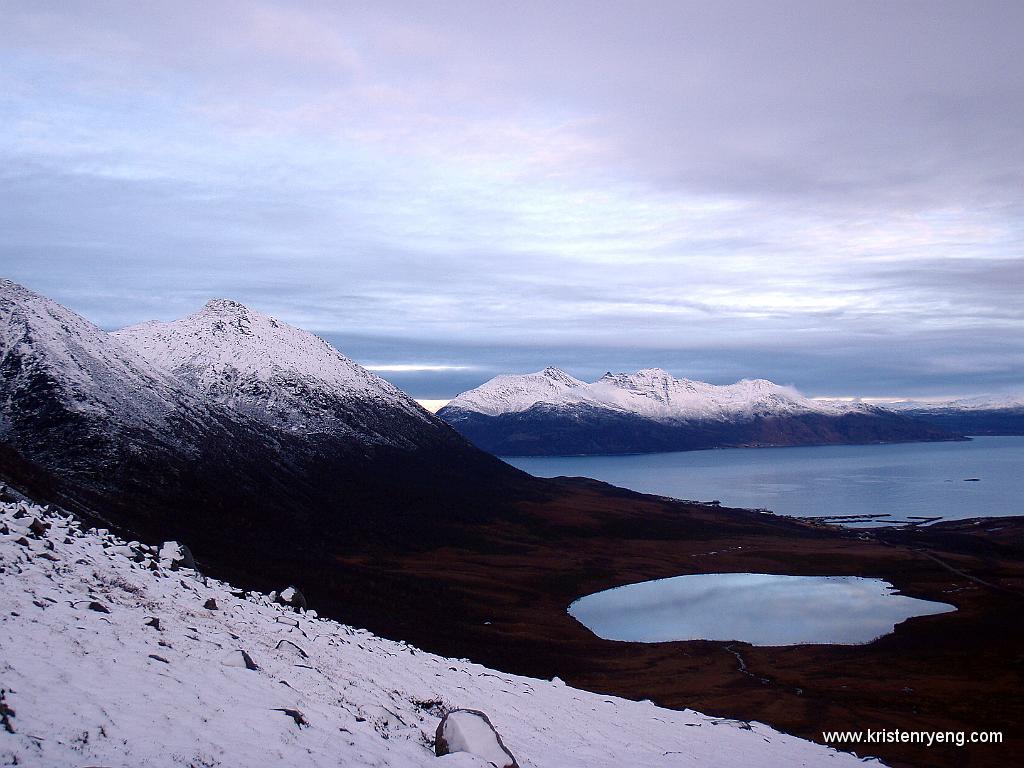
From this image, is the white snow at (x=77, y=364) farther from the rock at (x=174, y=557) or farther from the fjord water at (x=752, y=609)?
the rock at (x=174, y=557)

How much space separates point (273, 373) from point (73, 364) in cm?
6545

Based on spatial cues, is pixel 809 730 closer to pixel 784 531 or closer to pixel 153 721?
pixel 153 721

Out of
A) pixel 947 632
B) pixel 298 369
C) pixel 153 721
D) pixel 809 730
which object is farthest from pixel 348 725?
pixel 298 369

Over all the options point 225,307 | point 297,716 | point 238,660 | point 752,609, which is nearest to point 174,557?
point 238,660

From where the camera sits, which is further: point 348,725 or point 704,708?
point 704,708

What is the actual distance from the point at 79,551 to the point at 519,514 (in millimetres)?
99820

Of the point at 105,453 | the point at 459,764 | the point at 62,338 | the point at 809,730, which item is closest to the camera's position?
the point at 459,764

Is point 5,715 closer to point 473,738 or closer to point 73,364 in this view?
point 473,738

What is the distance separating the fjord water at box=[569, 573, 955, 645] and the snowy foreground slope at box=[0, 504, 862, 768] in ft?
114

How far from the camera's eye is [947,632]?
170ft

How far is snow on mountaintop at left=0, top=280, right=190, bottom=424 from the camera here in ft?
251

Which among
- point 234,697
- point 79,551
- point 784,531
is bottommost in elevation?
point 784,531

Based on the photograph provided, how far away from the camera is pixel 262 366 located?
150m

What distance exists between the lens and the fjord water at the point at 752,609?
54.9 meters
